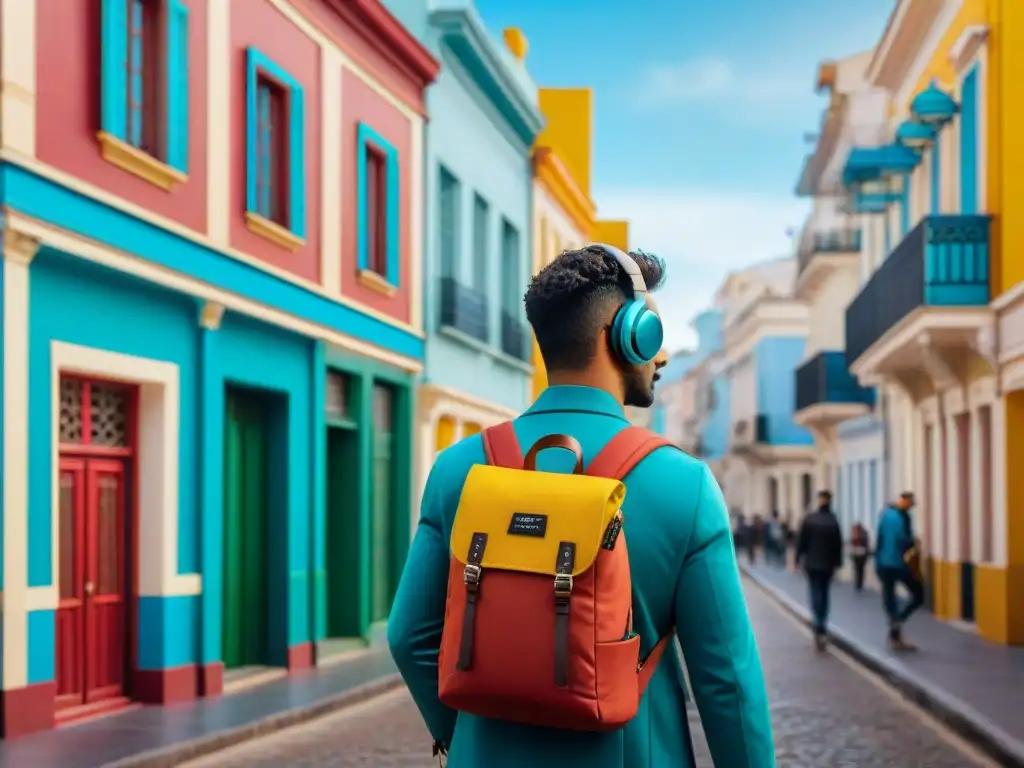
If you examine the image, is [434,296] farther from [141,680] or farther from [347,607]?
[141,680]

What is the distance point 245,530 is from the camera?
1540 cm

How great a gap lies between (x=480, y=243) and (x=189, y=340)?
12.2 m

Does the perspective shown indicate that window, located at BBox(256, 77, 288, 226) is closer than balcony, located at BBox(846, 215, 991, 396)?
Yes

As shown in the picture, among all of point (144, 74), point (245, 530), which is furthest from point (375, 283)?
point (144, 74)

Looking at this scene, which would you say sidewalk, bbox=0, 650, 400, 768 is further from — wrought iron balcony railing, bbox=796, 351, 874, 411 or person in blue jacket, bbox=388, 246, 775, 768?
wrought iron balcony railing, bbox=796, 351, 874, 411

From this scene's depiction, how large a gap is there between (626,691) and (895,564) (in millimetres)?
15159

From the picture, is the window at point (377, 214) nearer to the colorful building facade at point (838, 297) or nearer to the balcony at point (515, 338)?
the balcony at point (515, 338)

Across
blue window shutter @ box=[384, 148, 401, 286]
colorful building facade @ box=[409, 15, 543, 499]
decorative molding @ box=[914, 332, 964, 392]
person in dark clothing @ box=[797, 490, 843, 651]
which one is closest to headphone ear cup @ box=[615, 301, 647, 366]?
person in dark clothing @ box=[797, 490, 843, 651]

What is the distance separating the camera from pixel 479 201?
2506 centimetres

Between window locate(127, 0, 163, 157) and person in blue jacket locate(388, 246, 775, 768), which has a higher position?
window locate(127, 0, 163, 157)

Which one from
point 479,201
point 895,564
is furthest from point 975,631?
point 479,201

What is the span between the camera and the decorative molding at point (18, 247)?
10.3 metres

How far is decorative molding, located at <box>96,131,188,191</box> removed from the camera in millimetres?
11742

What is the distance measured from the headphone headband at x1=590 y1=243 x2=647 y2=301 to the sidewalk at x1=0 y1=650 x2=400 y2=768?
7.09 meters
